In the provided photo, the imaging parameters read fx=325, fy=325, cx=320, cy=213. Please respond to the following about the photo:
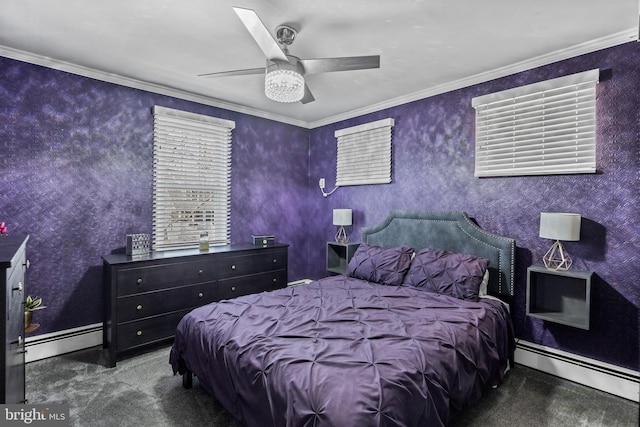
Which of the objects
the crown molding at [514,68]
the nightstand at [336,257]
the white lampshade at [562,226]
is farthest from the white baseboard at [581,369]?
the crown molding at [514,68]

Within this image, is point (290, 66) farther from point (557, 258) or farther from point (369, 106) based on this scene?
point (557, 258)

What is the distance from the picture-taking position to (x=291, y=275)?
486 cm

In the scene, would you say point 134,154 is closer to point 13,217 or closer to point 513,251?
point 13,217

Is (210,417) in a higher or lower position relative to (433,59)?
lower

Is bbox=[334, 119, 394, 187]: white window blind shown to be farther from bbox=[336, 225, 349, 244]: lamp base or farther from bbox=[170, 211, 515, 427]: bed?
bbox=[170, 211, 515, 427]: bed

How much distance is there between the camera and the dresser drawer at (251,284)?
3.53 meters

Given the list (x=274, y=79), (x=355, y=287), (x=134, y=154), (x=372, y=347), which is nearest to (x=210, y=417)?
(x=372, y=347)

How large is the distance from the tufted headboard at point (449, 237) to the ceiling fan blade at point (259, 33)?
2.24 m

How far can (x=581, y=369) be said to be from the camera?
8.41 ft

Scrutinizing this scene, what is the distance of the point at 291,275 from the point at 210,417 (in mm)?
2809

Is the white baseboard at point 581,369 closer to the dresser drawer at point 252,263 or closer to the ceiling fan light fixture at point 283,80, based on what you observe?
the dresser drawer at point 252,263

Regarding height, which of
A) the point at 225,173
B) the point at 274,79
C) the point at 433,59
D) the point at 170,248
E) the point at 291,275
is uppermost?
the point at 433,59

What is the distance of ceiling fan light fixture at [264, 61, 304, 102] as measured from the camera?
→ 6.88 ft

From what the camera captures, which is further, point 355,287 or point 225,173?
point 225,173
